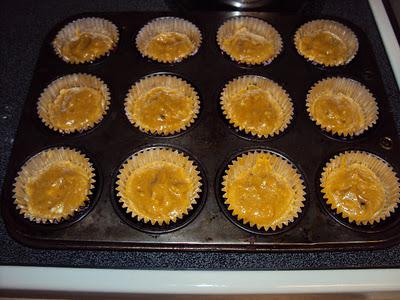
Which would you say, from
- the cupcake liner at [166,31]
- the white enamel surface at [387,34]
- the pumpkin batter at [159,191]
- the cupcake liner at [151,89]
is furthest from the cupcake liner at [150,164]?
the white enamel surface at [387,34]

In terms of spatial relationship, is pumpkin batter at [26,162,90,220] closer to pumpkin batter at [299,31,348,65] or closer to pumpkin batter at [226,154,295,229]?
pumpkin batter at [226,154,295,229]

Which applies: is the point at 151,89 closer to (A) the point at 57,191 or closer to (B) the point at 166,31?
(B) the point at 166,31

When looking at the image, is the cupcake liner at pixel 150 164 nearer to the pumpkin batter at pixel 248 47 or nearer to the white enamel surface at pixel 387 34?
the pumpkin batter at pixel 248 47

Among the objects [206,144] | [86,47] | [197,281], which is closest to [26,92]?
[86,47]

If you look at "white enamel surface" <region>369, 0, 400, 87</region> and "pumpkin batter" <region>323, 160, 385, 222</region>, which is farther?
"white enamel surface" <region>369, 0, 400, 87</region>

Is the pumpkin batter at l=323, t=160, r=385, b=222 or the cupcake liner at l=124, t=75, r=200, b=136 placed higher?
the cupcake liner at l=124, t=75, r=200, b=136

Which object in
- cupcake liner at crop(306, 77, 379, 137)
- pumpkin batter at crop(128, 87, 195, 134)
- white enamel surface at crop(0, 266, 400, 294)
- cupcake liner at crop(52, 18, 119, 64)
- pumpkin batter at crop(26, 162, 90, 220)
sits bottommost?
white enamel surface at crop(0, 266, 400, 294)

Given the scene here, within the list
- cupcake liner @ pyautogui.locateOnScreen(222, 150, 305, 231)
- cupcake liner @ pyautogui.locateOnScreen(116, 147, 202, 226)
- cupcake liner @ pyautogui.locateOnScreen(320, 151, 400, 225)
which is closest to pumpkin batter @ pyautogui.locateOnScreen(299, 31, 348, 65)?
cupcake liner @ pyautogui.locateOnScreen(320, 151, 400, 225)

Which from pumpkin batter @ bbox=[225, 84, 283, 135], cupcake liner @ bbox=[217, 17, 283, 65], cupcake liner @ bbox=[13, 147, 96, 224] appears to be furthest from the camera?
cupcake liner @ bbox=[217, 17, 283, 65]
